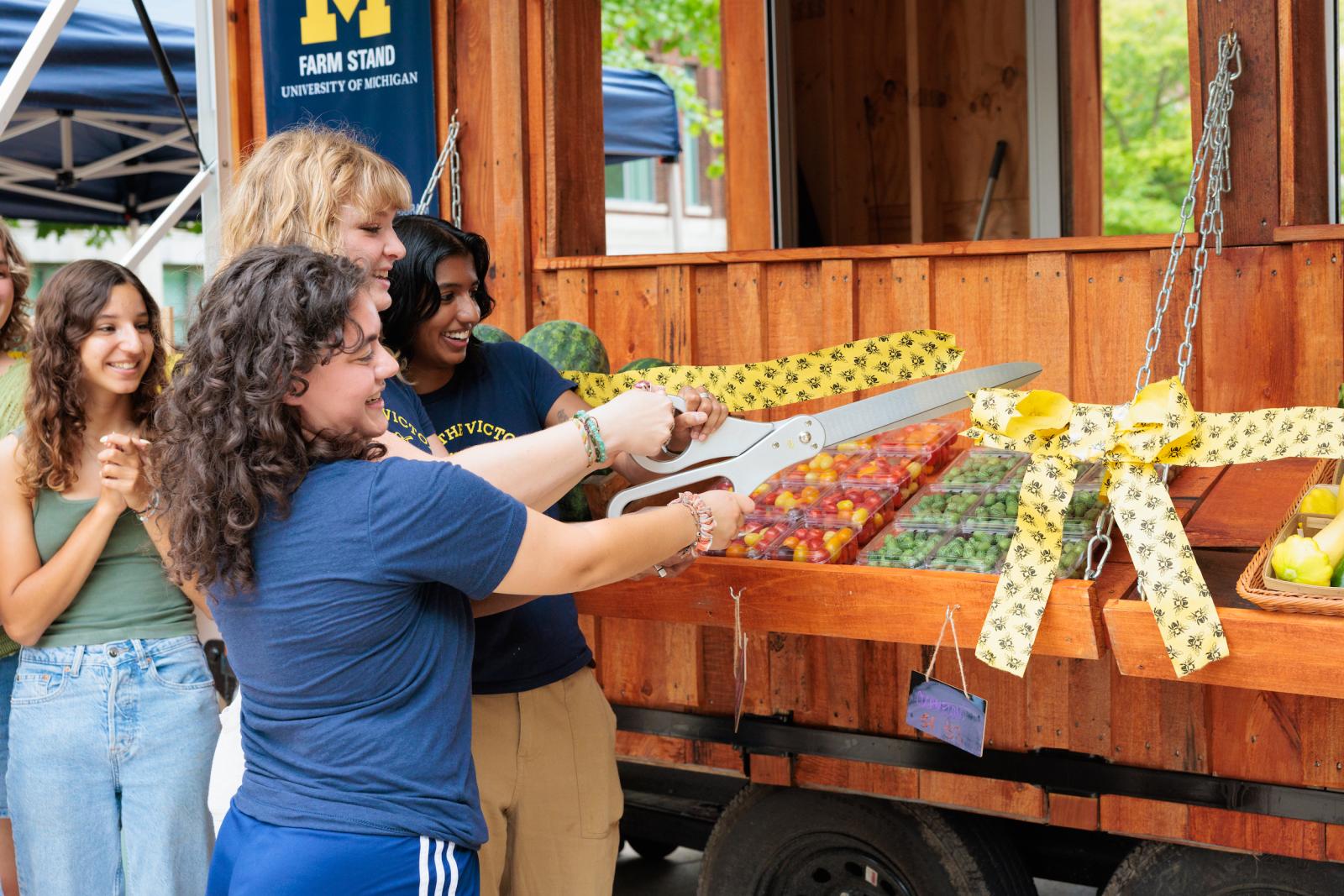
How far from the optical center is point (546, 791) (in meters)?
2.38

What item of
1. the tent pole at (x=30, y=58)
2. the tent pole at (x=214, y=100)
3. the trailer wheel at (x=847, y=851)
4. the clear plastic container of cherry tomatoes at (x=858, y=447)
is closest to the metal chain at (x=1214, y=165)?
the clear plastic container of cherry tomatoes at (x=858, y=447)

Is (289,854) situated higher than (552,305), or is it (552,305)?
(552,305)

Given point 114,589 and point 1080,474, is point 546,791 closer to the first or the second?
point 114,589

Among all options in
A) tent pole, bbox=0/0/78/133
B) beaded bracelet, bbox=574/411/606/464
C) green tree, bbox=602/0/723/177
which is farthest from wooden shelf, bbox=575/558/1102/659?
→ green tree, bbox=602/0/723/177

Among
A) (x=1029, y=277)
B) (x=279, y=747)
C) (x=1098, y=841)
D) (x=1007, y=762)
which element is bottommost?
(x=1098, y=841)

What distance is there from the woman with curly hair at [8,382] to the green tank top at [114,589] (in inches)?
10.9

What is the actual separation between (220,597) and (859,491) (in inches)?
54.9

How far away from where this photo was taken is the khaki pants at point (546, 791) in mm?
2332

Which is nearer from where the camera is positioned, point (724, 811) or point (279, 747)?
point (279, 747)

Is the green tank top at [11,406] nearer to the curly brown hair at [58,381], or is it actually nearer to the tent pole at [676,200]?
the curly brown hair at [58,381]

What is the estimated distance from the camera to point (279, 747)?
1740mm

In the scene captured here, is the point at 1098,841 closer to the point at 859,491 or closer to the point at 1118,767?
the point at 1118,767

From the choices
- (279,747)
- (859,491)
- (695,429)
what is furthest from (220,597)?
(859,491)

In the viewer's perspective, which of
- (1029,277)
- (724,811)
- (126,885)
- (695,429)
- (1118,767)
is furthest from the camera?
(724,811)
